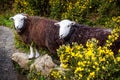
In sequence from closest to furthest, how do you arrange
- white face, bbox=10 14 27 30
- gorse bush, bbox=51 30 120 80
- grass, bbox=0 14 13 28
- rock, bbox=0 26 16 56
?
gorse bush, bbox=51 30 120 80 < white face, bbox=10 14 27 30 < rock, bbox=0 26 16 56 < grass, bbox=0 14 13 28

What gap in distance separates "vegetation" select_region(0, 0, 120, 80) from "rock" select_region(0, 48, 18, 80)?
0.74 meters

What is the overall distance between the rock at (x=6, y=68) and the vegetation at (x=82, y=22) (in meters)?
A: 0.74

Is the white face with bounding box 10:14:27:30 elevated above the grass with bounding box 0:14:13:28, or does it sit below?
above

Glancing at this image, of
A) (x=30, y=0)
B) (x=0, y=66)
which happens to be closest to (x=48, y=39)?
(x=0, y=66)

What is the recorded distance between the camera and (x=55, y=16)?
43.4ft

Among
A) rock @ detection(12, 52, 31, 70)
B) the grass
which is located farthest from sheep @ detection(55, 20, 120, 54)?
the grass

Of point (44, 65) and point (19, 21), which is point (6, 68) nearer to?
point (19, 21)

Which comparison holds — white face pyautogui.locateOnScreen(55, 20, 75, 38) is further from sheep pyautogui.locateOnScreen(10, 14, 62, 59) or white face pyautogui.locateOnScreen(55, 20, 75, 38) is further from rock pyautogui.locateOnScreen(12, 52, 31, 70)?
rock pyautogui.locateOnScreen(12, 52, 31, 70)

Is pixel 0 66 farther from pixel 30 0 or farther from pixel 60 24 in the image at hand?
pixel 30 0

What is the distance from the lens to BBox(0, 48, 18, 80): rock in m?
10.2

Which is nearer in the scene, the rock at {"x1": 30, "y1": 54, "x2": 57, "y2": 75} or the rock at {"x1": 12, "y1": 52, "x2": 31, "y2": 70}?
the rock at {"x1": 30, "y1": 54, "x2": 57, "y2": 75}

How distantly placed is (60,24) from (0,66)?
9.01 ft

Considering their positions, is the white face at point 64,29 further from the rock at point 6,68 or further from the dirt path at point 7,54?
the rock at point 6,68

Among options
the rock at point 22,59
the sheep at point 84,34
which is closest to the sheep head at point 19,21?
the rock at point 22,59
